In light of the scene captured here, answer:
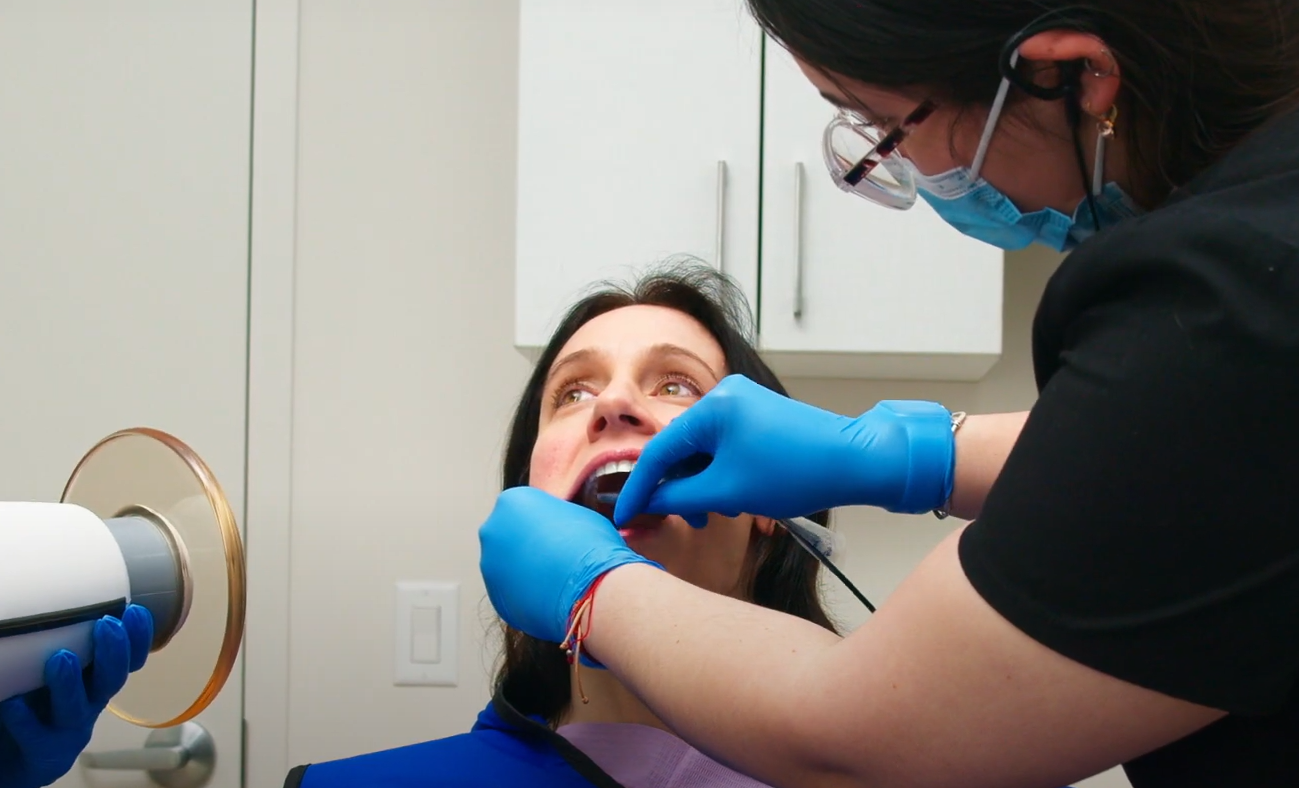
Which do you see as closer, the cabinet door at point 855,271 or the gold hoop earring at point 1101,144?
the gold hoop earring at point 1101,144

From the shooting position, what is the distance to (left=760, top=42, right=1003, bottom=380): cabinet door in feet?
5.59

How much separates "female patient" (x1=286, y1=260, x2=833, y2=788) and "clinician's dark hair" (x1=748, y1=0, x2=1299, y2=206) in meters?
0.55

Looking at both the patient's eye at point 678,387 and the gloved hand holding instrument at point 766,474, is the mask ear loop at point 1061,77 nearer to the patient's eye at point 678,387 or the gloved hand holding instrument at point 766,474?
the gloved hand holding instrument at point 766,474

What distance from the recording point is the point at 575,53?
67.7 inches

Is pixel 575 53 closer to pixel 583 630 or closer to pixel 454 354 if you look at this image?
pixel 454 354

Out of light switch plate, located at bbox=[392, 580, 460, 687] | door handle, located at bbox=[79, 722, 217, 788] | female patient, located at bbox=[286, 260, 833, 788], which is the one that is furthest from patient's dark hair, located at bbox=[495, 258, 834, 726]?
door handle, located at bbox=[79, 722, 217, 788]

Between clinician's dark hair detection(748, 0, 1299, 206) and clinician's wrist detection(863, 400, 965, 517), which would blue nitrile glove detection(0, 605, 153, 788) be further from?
clinician's dark hair detection(748, 0, 1299, 206)

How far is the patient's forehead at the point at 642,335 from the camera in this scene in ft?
4.41

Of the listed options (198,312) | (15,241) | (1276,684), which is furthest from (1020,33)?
→ (15,241)

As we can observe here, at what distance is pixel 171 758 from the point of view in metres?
1.88

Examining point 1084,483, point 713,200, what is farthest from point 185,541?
point 713,200

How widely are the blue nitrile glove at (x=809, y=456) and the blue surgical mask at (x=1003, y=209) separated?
6.6 inches

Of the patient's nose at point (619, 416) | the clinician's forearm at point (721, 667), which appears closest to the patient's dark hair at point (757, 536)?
the patient's nose at point (619, 416)

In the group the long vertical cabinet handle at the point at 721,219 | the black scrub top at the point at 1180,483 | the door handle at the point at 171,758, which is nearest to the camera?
the black scrub top at the point at 1180,483
